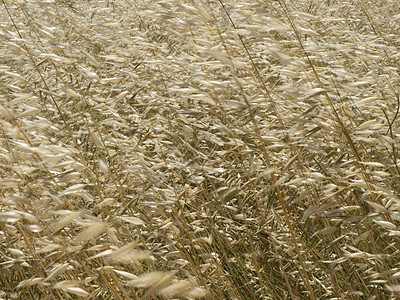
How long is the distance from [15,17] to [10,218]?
172 inches

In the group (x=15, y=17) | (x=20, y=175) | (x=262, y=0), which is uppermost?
(x=262, y=0)

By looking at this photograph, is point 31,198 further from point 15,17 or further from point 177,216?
point 15,17

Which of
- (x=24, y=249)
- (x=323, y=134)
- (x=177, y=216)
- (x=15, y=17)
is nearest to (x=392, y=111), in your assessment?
(x=323, y=134)

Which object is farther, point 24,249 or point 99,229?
point 24,249

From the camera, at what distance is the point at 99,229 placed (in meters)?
0.86

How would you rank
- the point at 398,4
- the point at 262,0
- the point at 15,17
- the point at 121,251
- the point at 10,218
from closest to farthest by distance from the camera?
the point at 121,251 → the point at 10,218 → the point at 262,0 → the point at 398,4 → the point at 15,17

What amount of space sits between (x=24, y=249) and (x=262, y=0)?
1.34 m

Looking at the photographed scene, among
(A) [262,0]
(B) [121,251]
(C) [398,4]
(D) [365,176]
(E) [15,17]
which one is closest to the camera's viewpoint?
(B) [121,251]

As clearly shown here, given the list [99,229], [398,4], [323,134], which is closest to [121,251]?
[99,229]

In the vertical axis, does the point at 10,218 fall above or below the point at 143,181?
above

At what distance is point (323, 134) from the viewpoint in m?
1.65

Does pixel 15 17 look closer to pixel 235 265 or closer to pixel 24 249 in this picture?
pixel 24 249

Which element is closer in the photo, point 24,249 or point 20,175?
point 20,175

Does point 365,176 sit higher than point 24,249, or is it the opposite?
point 365,176
